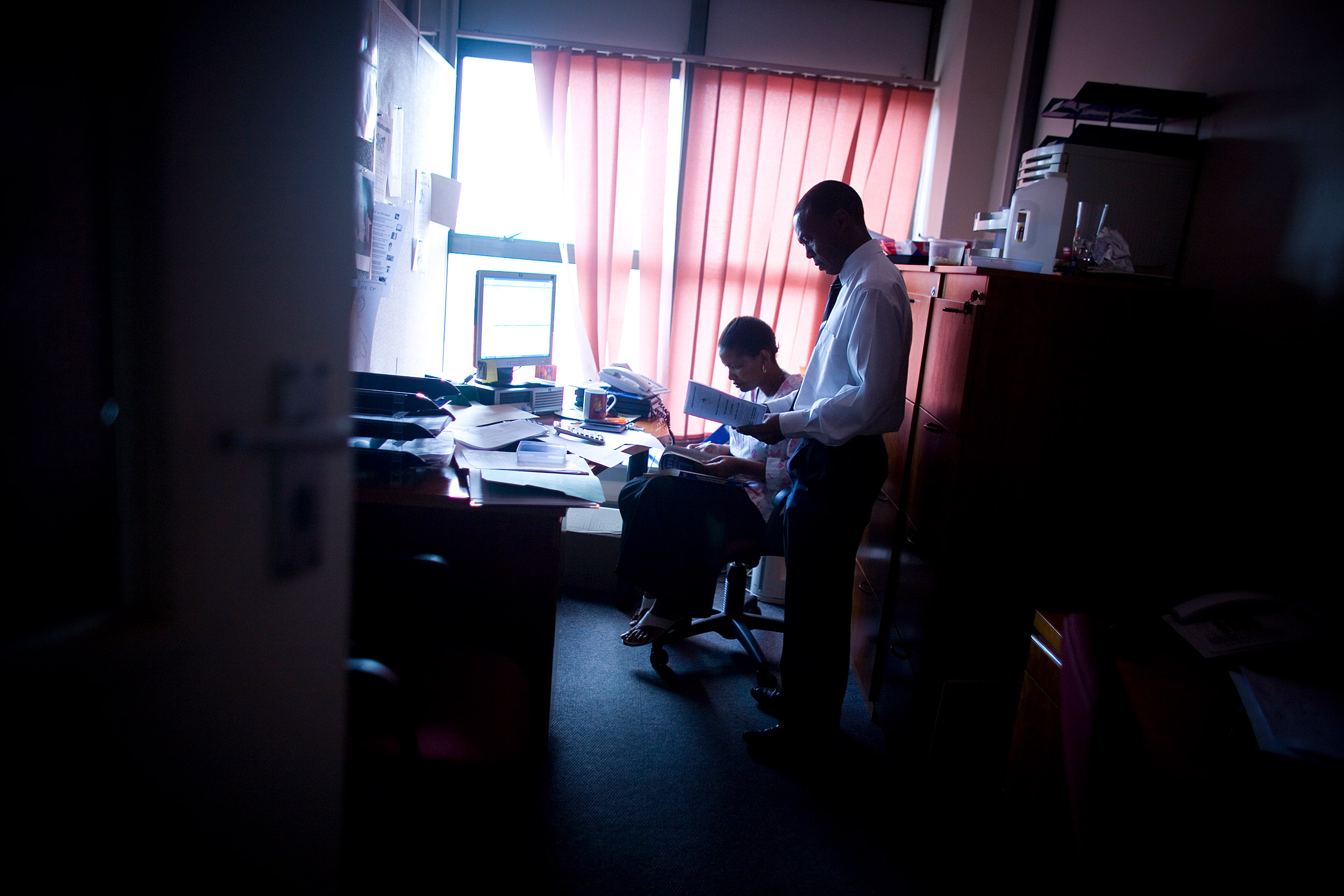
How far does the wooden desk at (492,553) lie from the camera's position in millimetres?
1900

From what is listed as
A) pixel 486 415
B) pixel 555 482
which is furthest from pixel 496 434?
pixel 555 482

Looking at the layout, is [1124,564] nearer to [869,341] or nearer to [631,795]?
[869,341]

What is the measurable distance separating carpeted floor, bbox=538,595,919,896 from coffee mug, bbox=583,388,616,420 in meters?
0.86

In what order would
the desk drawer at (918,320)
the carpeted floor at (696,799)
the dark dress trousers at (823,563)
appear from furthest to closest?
the desk drawer at (918,320)
the dark dress trousers at (823,563)
the carpeted floor at (696,799)

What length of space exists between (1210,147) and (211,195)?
2288mm

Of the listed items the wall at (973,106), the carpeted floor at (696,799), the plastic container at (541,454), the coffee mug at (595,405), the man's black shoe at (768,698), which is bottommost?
the carpeted floor at (696,799)

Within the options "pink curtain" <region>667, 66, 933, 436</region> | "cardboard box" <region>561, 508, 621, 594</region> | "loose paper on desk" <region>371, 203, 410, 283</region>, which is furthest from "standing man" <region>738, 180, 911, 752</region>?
"pink curtain" <region>667, 66, 933, 436</region>

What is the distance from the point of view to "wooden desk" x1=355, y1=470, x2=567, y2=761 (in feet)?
6.23

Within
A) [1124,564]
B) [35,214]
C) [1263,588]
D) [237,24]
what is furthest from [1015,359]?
[35,214]

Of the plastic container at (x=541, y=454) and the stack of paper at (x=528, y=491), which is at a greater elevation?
the plastic container at (x=541, y=454)

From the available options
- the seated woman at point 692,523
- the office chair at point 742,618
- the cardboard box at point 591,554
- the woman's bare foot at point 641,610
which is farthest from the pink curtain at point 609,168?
the office chair at point 742,618

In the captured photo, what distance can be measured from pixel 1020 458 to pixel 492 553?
51.5 inches

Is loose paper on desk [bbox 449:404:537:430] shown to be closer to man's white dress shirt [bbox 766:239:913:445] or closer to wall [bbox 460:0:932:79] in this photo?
man's white dress shirt [bbox 766:239:913:445]

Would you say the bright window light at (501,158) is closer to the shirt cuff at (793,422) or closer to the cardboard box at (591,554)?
the cardboard box at (591,554)
